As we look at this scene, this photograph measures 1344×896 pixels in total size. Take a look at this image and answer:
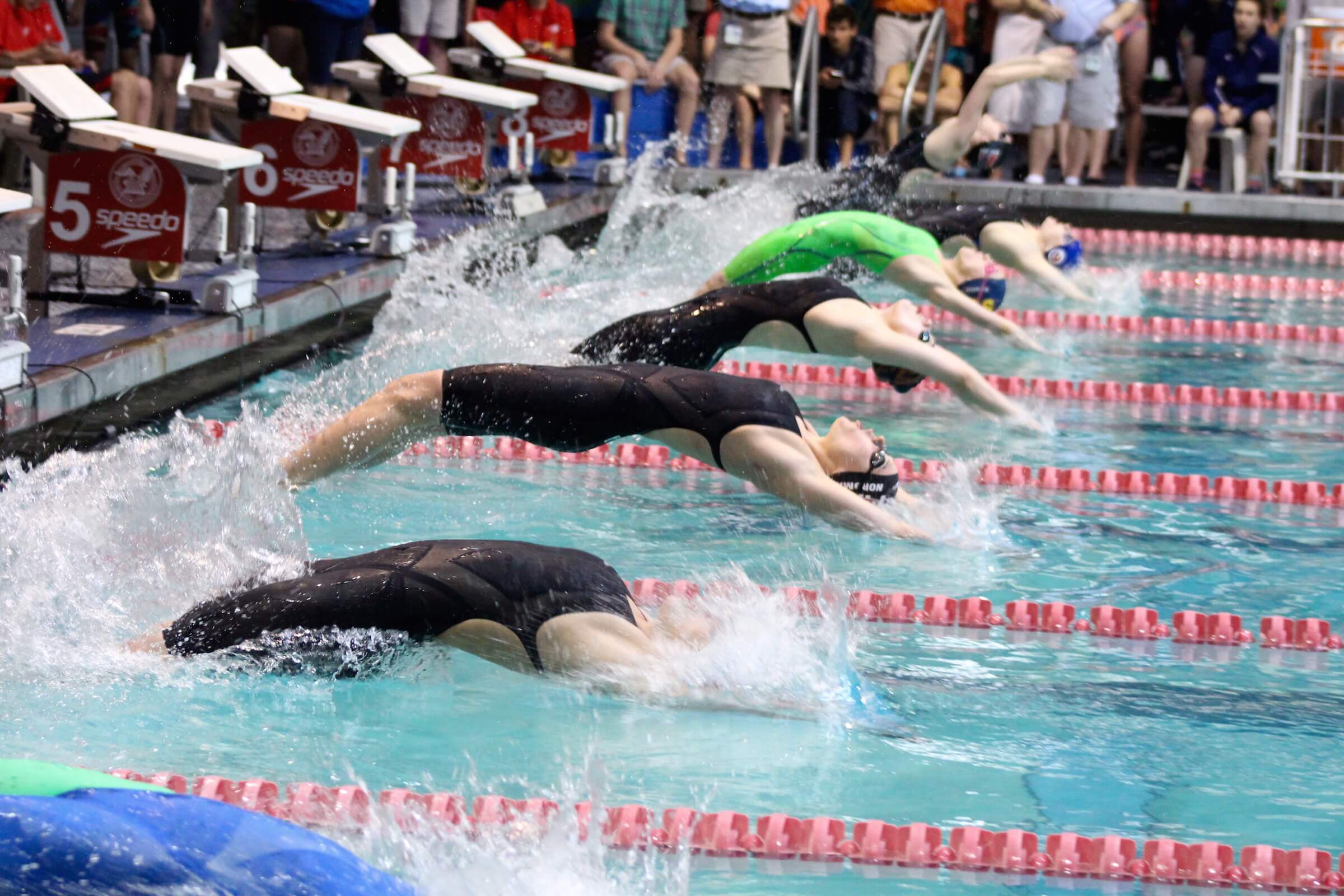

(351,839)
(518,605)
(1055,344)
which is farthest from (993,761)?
(1055,344)

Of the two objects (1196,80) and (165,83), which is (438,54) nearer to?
(165,83)

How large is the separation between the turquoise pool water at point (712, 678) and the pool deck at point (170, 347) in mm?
272

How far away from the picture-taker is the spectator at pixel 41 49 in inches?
297

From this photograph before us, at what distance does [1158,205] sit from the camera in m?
11.1

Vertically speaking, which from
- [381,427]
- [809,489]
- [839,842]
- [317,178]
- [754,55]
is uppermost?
[754,55]

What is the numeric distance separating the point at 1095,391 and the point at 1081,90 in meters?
4.53

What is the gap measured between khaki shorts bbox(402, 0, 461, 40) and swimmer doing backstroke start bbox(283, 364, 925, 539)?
258 inches

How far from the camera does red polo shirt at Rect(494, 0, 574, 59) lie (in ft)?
36.1

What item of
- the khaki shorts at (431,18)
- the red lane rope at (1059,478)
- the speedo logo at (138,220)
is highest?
the khaki shorts at (431,18)

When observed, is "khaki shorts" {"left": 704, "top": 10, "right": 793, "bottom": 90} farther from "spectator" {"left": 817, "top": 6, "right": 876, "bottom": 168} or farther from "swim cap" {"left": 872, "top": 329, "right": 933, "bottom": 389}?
"swim cap" {"left": 872, "top": 329, "right": 933, "bottom": 389}

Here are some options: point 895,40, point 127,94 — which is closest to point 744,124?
point 895,40

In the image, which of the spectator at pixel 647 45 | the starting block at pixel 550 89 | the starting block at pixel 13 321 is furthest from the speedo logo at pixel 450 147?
the starting block at pixel 13 321

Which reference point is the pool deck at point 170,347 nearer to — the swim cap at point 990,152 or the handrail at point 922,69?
the swim cap at point 990,152

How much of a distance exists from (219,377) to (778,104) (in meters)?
6.25
